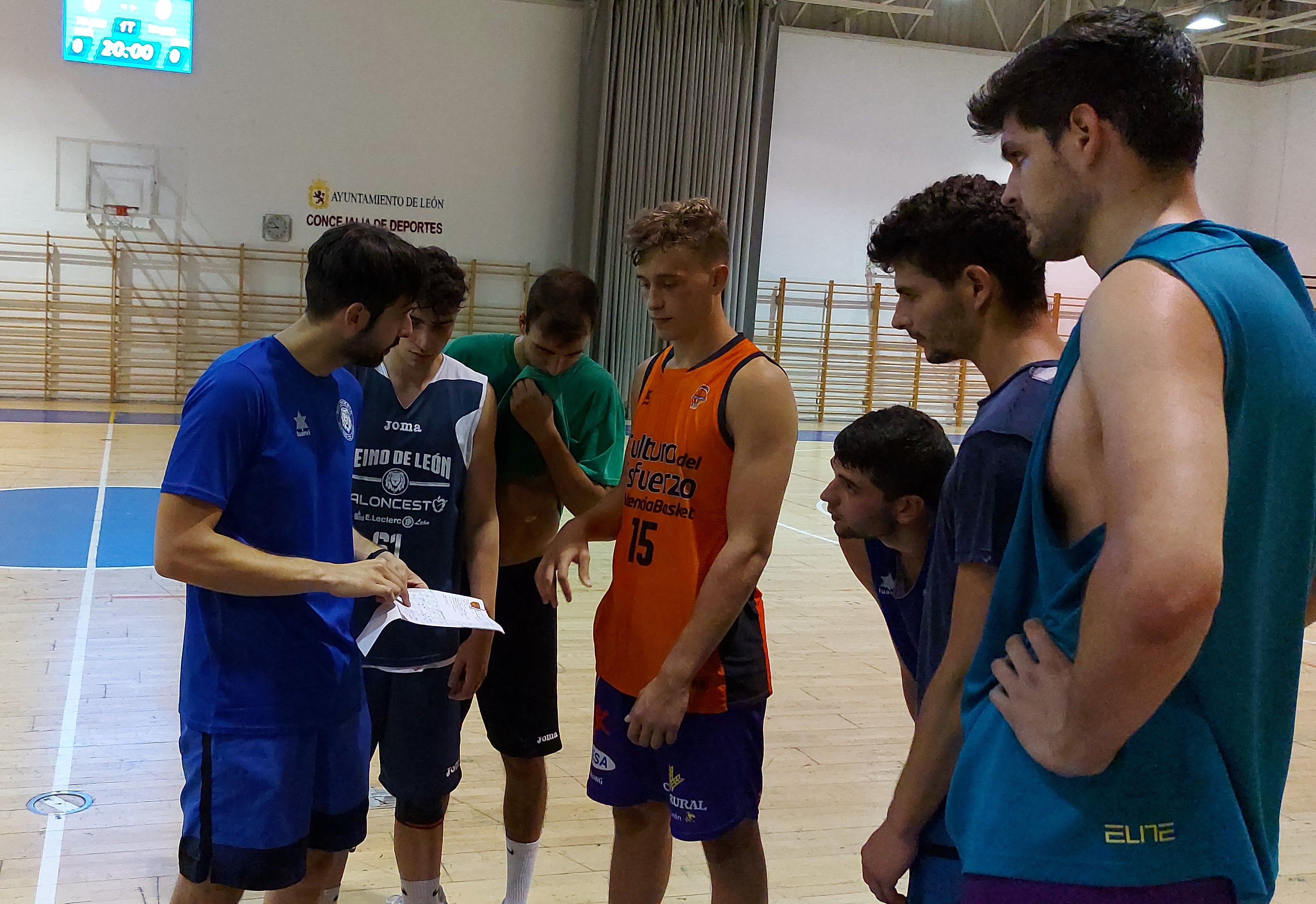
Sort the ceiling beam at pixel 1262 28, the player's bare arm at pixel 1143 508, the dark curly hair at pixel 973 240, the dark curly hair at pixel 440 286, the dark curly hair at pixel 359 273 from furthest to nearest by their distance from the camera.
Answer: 1. the ceiling beam at pixel 1262 28
2. the dark curly hair at pixel 440 286
3. the dark curly hair at pixel 359 273
4. the dark curly hair at pixel 973 240
5. the player's bare arm at pixel 1143 508

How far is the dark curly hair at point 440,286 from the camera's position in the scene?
2672 mm

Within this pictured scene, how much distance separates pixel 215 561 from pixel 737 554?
100 centimetres

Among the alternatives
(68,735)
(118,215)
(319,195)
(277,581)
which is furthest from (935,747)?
(118,215)

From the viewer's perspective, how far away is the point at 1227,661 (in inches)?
40.9

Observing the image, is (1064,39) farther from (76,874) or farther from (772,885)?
(76,874)

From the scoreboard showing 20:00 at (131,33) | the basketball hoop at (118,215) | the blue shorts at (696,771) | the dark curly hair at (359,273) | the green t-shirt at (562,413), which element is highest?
the scoreboard showing 20:00 at (131,33)

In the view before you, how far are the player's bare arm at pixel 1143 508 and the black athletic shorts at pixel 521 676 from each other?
2164 millimetres

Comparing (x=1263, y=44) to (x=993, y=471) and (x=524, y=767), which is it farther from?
(x=993, y=471)

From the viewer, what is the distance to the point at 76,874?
3004mm

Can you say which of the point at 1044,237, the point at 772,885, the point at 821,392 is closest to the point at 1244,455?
the point at 1044,237

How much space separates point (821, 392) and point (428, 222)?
251 inches

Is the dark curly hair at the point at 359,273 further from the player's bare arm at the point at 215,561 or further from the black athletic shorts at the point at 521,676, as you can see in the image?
the black athletic shorts at the point at 521,676

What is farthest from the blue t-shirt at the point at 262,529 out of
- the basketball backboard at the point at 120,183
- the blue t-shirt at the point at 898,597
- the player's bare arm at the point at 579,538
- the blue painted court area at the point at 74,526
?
the basketball backboard at the point at 120,183

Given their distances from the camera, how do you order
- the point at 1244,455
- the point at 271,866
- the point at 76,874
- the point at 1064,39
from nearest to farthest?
the point at 1244,455, the point at 1064,39, the point at 271,866, the point at 76,874
